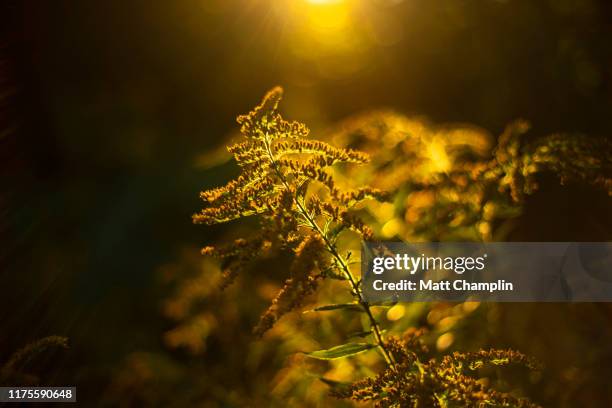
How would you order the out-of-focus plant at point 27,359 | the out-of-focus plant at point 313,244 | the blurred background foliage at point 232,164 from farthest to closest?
the blurred background foliage at point 232,164 < the out-of-focus plant at point 27,359 < the out-of-focus plant at point 313,244

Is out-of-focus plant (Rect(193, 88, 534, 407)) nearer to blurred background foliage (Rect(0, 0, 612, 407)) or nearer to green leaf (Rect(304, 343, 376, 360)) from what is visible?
green leaf (Rect(304, 343, 376, 360))

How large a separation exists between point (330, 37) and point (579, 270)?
46.6 inches

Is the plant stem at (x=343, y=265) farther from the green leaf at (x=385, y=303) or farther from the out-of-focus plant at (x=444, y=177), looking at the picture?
the out-of-focus plant at (x=444, y=177)

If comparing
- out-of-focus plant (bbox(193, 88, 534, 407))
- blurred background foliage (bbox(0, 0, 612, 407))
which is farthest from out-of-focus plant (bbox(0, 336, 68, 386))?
out-of-focus plant (bbox(193, 88, 534, 407))

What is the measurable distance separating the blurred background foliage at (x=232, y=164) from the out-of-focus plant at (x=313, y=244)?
17 cm

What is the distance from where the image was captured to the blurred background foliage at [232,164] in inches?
30.0

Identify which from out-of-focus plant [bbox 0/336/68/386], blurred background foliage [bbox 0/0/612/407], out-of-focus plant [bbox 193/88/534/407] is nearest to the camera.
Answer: out-of-focus plant [bbox 193/88/534/407]

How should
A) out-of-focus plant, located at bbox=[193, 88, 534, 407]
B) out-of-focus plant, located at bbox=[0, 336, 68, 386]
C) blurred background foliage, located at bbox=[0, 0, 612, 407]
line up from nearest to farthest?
out-of-focus plant, located at bbox=[193, 88, 534, 407], out-of-focus plant, located at bbox=[0, 336, 68, 386], blurred background foliage, located at bbox=[0, 0, 612, 407]

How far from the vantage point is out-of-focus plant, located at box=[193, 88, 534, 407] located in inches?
19.0

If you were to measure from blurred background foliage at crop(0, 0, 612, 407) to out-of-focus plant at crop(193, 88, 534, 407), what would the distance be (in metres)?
0.17

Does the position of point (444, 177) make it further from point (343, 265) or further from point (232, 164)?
point (232, 164)

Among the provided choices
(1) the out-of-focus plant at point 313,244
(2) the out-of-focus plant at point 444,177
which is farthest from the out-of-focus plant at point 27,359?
(2) the out-of-focus plant at point 444,177

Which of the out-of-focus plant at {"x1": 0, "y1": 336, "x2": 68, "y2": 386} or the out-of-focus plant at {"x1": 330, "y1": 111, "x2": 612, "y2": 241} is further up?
the out-of-focus plant at {"x1": 330, "y1": 111, "x2": 612, "y2": 241}

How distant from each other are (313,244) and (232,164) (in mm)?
632
